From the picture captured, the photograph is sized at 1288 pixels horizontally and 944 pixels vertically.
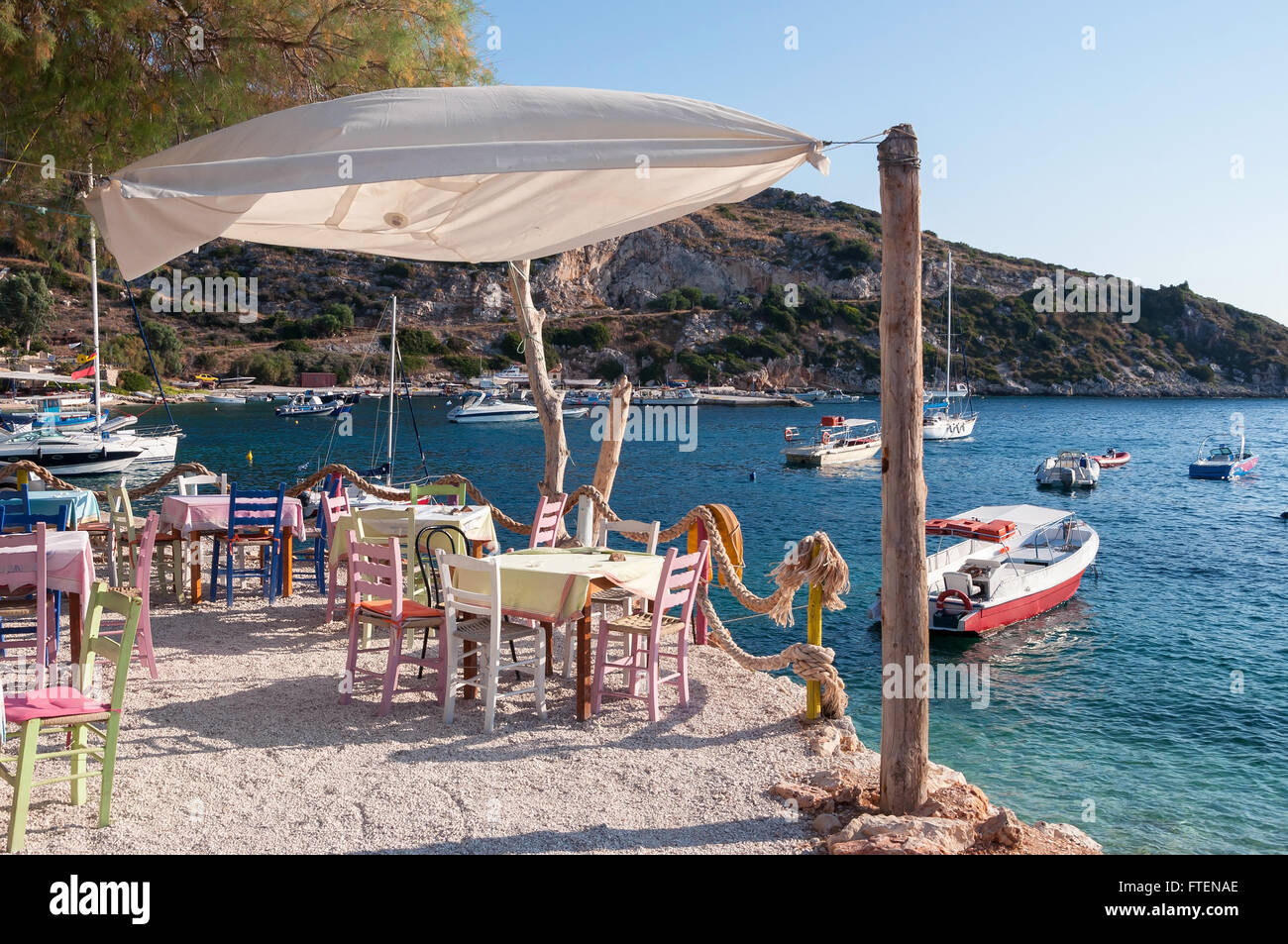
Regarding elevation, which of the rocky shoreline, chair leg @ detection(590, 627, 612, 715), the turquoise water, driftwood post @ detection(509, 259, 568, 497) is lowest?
the turquoise water

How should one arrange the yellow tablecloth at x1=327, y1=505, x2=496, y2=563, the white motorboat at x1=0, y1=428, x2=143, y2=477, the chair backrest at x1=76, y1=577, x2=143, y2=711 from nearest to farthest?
the chair backrest at x1=76, y1=577, x2=143, y2=711 → the yellow tablecloth at x1=327, y1=505, x2=496, y2=563 → the white motorboat at x1=0, y1=428, x2=143, y2=477

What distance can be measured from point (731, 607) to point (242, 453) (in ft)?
135

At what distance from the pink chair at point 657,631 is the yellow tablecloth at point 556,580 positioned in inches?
5.5

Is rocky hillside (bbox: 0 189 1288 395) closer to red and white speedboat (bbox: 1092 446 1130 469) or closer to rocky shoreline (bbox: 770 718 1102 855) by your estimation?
red and white speedboat (bbox: 1092 446 1130 469)

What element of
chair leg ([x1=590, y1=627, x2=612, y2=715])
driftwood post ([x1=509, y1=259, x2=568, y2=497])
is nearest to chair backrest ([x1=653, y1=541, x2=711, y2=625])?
chair leg ([x1=590, y1=627, x2=612, y2=715])

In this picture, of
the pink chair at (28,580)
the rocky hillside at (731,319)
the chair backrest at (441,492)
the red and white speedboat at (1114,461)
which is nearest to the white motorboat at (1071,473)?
the red and white speedboat at (1114,461)

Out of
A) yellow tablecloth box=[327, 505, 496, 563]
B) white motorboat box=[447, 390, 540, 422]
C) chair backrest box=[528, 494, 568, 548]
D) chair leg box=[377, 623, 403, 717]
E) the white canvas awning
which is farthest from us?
white motorboat box=[447, 390, 540, 422]

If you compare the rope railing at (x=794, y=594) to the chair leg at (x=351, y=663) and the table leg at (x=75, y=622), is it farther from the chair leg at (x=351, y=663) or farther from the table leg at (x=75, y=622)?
the table leg at (x=75, y=622)

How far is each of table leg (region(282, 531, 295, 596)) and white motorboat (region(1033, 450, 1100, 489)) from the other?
39.9 metres

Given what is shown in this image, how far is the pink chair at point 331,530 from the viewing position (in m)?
7.84

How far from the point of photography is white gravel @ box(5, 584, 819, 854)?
411 centimetres


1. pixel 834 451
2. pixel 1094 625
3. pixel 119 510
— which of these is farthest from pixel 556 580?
pixel 834 451
